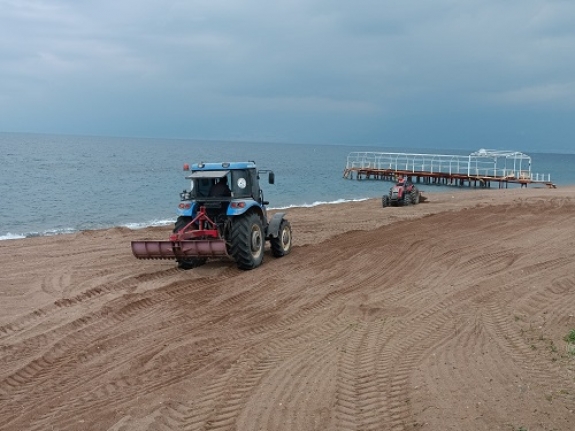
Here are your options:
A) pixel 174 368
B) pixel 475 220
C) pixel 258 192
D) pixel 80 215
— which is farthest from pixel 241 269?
pixel 80 215

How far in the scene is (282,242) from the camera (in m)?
12.8

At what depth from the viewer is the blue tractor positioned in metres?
10.6

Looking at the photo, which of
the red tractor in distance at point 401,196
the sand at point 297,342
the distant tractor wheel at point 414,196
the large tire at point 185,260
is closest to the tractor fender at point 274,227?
the sand at point 297,342

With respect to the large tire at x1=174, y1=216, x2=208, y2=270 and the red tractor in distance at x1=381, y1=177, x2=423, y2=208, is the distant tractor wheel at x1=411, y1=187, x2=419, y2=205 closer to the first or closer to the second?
the red tractor in distance at x1=381, y1=177, x2=423, y2=208

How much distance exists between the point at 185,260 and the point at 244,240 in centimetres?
146

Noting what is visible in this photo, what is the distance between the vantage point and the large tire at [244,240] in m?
10.9

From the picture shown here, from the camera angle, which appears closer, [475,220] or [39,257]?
[39,257]

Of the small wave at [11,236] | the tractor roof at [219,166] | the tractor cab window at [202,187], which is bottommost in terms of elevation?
the small wave at [11,236]

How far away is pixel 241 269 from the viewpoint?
1130cm

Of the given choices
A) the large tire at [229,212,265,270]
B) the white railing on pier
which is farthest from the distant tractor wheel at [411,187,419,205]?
the large tire at [229,212,265,270]

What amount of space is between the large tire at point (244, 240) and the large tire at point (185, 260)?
0.86 m

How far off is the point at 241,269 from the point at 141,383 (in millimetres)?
5443

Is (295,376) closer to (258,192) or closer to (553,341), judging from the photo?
(553,341)

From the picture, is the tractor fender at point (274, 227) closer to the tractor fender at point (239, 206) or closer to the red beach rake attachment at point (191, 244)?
the tractor fender at point (239, 206)
